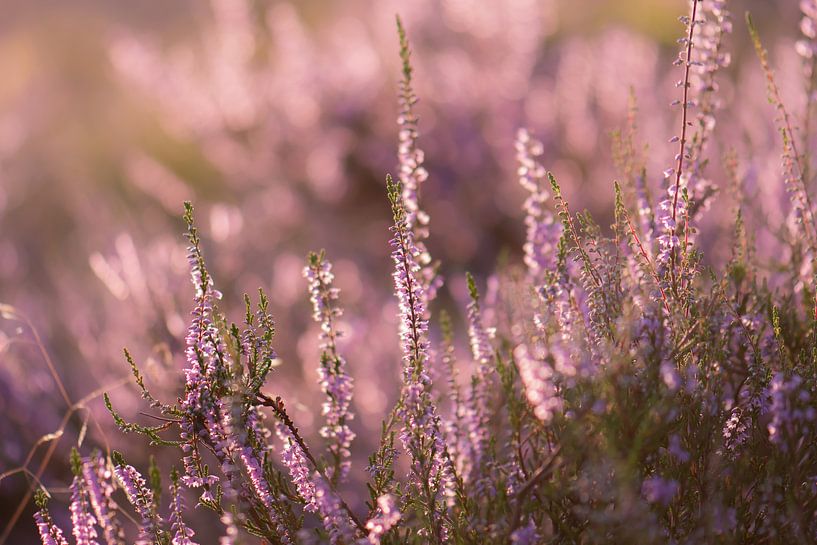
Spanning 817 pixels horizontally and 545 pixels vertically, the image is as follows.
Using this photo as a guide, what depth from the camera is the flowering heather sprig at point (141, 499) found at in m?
2.02

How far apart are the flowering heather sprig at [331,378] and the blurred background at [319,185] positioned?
2293 mm

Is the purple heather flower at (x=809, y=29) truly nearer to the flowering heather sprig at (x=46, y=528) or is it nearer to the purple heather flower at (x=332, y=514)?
the purple heather flower at (x=332, y=514)

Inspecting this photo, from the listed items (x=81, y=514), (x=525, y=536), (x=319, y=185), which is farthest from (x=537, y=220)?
(x=319, y=185)

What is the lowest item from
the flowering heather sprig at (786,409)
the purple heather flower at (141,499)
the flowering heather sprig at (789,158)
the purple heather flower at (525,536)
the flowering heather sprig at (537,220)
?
the purple heather flower at (141,499)

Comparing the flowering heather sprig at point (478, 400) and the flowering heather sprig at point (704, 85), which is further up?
the flowering heather sprig at point (704, 85)

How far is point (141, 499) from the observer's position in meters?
2.12

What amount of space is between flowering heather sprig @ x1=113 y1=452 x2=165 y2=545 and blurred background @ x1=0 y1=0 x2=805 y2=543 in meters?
2.10

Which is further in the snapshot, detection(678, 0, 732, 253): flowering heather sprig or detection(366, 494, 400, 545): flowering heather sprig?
detection(678, 0, 732, 253): flowering heather sprig

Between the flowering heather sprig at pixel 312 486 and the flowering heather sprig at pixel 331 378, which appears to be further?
the flowering heather sprig at pixel 331 378

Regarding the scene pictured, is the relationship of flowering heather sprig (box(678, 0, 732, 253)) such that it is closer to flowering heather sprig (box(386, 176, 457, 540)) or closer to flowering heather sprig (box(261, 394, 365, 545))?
flowering heather sprig (box(386, 176, 457, 540))

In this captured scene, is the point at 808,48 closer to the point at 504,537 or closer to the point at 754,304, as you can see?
the point at 754,304

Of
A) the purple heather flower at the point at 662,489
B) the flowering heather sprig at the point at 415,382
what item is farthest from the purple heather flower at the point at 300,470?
the purple heather flower at the point at 662,489

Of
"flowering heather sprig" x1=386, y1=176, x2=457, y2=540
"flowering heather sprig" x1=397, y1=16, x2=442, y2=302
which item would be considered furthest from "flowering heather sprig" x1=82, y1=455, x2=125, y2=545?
"flowering heather sprig" x1=397, y1=16, x2=442, y2=302

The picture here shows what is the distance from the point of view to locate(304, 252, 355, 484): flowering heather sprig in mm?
2055
